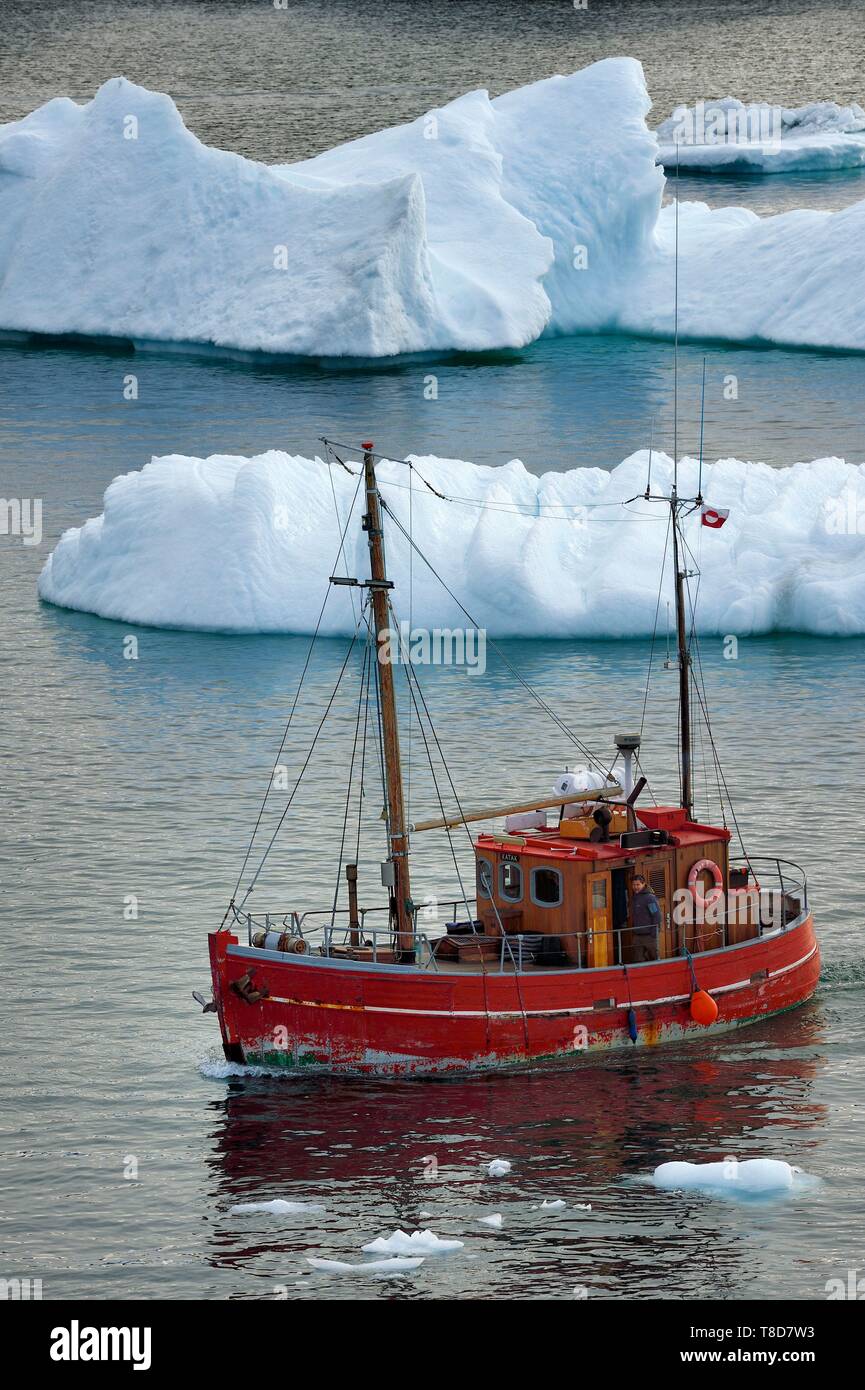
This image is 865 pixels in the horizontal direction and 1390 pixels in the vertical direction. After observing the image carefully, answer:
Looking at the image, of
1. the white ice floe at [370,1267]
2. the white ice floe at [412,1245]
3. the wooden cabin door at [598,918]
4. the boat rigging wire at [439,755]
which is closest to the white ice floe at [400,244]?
the boat rigging wire at [439,755]

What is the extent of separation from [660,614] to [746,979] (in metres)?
21.8

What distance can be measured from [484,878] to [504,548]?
873 inches

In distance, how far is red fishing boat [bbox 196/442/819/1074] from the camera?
114 ft

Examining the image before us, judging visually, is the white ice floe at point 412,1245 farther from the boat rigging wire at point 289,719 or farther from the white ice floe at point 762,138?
the white ice floe at point 762,138

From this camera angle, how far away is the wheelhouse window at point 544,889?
36469mm

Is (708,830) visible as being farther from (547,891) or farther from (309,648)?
(309,648)

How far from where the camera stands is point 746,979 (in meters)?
37.6

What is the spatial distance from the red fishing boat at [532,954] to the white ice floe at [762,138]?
310 ft

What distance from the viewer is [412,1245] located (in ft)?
96.9

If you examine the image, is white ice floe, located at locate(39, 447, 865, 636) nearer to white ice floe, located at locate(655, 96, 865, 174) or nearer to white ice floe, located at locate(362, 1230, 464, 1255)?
white ice floe, located at locate(362, 1230, 464, 1255)

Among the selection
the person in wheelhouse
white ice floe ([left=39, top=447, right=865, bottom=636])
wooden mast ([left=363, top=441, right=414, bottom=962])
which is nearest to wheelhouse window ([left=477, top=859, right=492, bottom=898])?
wooden mast ([left=363, top=441, right=414, bottom=962])

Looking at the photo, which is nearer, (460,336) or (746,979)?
(746,979)

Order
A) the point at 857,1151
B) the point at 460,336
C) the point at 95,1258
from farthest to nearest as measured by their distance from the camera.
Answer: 1. the point at 460,336
2. the point at 857,1151
3. the point at 95,1258
